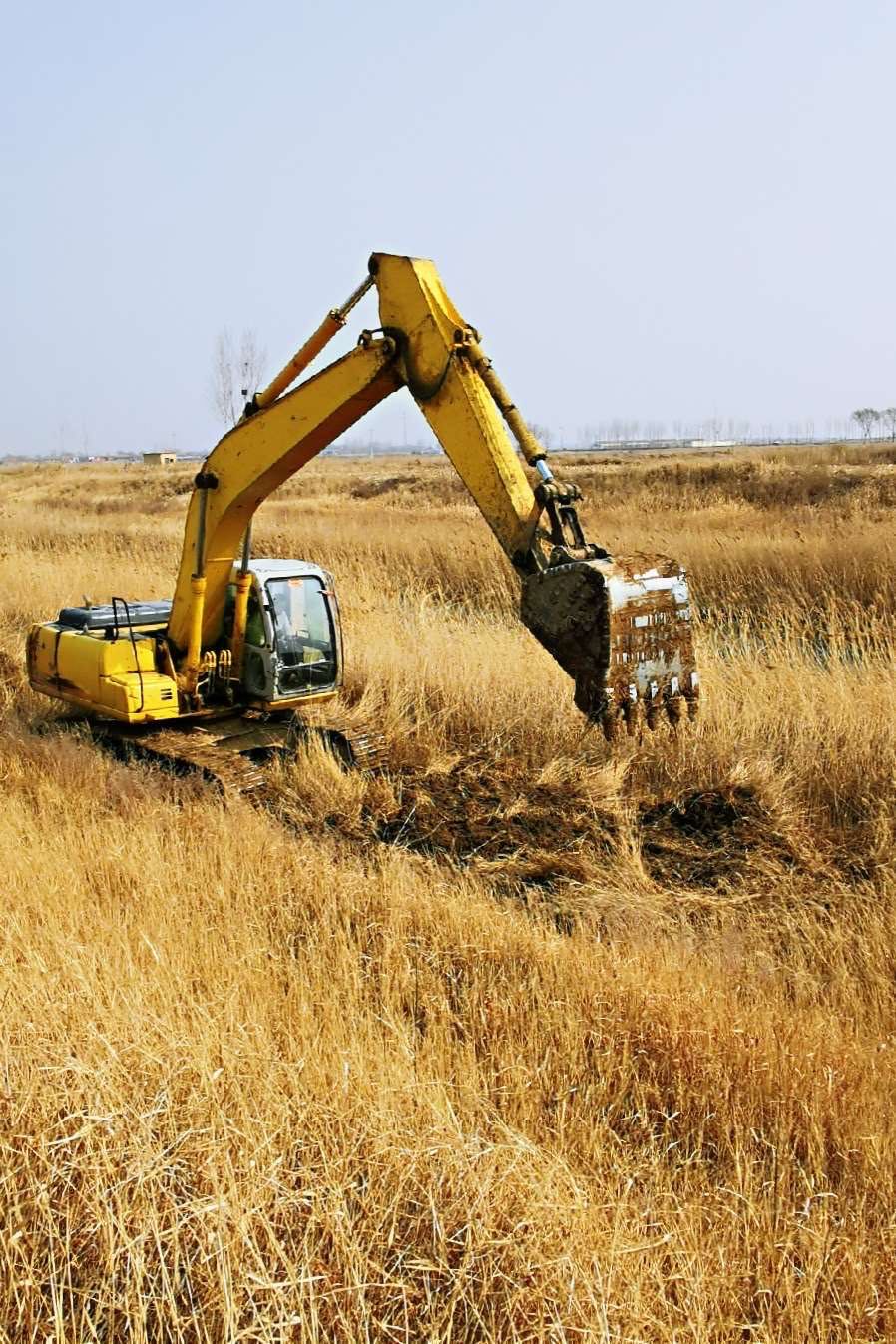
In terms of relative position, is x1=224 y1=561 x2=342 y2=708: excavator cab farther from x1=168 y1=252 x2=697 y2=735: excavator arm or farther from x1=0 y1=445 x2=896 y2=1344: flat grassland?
x1=168 y1=252 x2=697 y2=735: excavator arm

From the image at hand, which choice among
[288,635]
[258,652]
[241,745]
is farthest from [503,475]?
[241,745]

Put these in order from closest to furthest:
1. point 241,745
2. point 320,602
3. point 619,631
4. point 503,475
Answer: point 619,631 < point 503,475 < point 241,745 < point 320,602

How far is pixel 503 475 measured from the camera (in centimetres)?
590

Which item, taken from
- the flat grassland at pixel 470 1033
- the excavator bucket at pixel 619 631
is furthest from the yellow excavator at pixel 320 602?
the flat grassland at pixel 470 1033

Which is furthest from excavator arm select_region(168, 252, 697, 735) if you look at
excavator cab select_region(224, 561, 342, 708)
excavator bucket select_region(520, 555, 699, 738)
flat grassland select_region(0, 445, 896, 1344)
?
flat grassland select_region(0, 445, 896, 1344)

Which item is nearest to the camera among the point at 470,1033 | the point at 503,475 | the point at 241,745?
the point at 470,1033

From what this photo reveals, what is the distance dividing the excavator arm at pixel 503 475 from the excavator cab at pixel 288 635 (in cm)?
101

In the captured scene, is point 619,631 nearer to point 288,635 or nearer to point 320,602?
point 288,635

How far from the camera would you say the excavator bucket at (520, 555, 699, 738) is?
5445 mm

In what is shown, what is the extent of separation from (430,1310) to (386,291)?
526cm

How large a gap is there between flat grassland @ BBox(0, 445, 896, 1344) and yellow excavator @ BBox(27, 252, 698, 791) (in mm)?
551

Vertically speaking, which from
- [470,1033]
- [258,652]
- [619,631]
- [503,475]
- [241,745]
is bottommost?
[470,1033]

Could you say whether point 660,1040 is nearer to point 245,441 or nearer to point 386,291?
point 386,291

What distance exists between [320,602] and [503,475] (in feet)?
9.12
